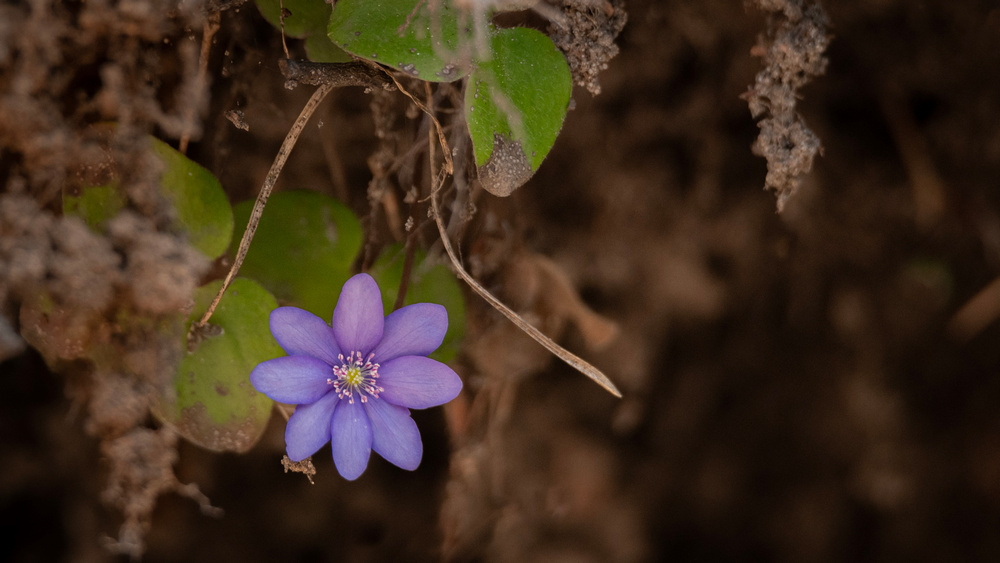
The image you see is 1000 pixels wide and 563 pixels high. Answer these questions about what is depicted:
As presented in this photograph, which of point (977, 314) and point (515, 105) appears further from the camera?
point (977, 314)

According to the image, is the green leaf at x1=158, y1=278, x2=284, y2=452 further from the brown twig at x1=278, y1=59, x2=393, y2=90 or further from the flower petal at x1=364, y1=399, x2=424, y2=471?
the brown twig at x1=278, y1=59, x2=393, y2=90

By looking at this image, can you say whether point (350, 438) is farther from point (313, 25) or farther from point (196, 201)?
point (313, 25)

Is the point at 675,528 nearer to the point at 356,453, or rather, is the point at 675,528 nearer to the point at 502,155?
the point at 356,453

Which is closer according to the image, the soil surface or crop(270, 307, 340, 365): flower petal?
crop(270, 307, 340, 365): flower petal

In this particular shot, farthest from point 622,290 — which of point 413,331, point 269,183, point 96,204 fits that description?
point 96,204

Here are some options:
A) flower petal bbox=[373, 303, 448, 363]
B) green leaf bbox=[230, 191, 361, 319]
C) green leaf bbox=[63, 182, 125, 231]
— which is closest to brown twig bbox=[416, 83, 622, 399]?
A: flower petal bbox=[373, 303, 448, 363]

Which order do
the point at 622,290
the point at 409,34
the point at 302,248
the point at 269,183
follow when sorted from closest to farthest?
the point at 409,34 → the point at 269,183 → the point at 302,248 → the point at 622,290
